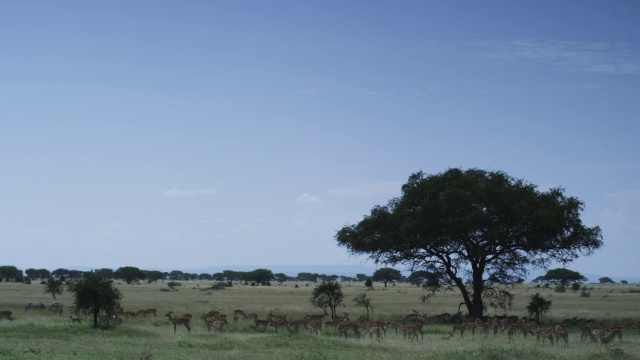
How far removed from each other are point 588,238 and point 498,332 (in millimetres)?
13549

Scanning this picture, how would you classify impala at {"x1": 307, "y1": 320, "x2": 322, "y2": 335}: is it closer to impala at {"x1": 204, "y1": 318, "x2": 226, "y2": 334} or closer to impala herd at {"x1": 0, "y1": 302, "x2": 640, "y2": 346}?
impala herd at {"x1": 0, "y1": 302, "x2": 640, "y2": 346}

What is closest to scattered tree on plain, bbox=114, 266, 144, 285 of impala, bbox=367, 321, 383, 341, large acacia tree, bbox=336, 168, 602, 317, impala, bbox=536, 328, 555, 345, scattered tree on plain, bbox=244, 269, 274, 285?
scattered tree on plain, bbox=244, 269, 274, 285

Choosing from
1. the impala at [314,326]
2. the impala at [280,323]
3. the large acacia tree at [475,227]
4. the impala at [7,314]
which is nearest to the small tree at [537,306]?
the large acacia tree at [475,227]

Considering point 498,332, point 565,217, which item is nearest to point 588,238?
point 565,217

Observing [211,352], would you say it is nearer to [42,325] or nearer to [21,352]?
[21,352]

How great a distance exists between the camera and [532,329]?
3616 cm

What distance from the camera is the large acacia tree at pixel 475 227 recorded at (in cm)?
4728

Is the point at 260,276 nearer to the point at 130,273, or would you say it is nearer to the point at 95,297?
the point at 130,273

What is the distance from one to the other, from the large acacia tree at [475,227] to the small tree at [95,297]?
19.4 meters

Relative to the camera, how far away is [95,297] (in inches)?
1585

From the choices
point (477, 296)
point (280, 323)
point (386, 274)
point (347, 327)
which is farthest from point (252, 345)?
point (386, 274)

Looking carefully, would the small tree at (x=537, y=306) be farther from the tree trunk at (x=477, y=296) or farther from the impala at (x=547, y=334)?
the impala at (x=547, y=334)

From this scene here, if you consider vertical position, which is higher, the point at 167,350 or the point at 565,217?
the point at 565,217

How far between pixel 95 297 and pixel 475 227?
25580mm
